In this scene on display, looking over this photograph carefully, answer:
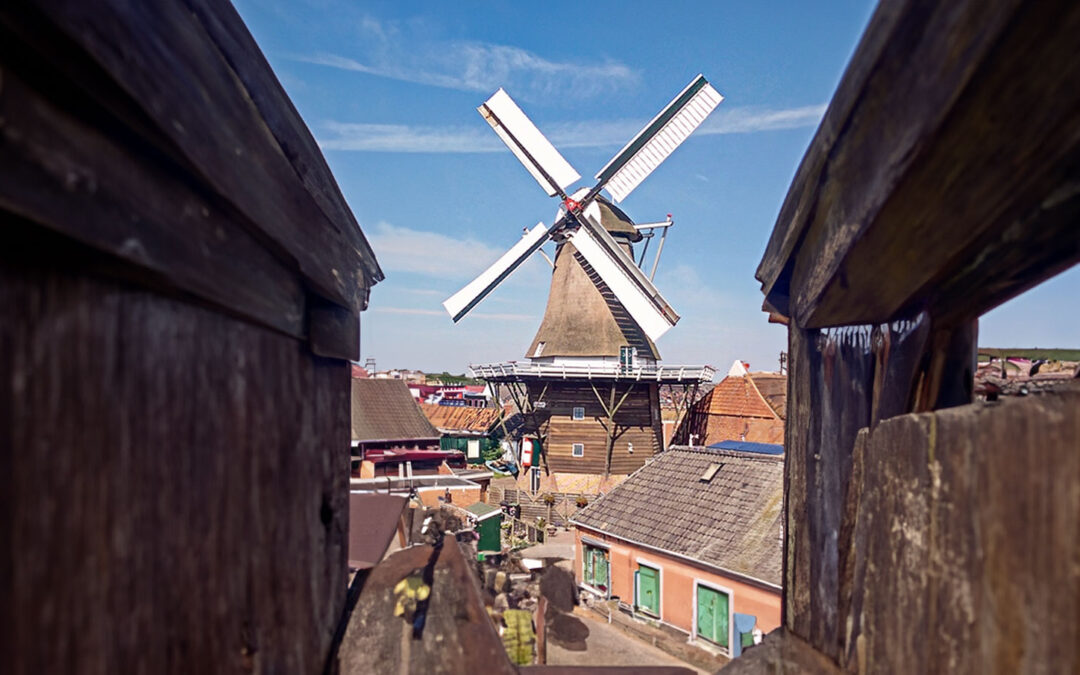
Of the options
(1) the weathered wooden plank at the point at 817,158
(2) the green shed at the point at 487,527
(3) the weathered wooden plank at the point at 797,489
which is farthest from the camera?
(2) the green shed at the point at 487,527

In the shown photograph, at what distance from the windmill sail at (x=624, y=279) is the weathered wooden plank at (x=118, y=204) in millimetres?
19586

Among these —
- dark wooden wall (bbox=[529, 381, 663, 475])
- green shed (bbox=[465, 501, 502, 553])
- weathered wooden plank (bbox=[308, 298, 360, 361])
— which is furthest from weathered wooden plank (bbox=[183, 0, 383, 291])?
dark wooden wall (bbox=[529, 381, 663, 475])

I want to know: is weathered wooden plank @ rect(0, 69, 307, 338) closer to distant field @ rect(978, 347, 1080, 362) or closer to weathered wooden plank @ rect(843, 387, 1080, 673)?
weathered wooden plank @ rect(843, 387, 1080, 673)

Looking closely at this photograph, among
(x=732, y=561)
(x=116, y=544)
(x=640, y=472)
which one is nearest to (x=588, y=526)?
(x=640, y=472)

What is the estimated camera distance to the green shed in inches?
631

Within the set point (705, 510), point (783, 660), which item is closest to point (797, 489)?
point (783, 660)

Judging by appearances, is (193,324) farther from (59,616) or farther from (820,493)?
(820,493)

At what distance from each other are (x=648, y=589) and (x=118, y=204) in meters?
12.5

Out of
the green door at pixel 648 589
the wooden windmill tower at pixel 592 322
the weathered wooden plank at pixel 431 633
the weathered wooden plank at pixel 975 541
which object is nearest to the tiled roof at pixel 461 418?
the wooden windmill tower at pixel 592 322

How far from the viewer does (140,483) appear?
2.10ft

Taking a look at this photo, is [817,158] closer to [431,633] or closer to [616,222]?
[431,633]

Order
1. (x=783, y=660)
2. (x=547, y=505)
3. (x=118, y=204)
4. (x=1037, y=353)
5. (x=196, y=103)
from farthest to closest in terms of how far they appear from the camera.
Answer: (x=547, y=505), (x=1037, y=353), (x=783, y=660), (x=196, y=103), (x=118, y=204)

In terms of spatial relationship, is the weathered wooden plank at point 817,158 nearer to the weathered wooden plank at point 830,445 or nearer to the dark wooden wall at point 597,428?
the weathered wooden plank at point 830,445

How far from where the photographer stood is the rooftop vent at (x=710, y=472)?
1239 cm
